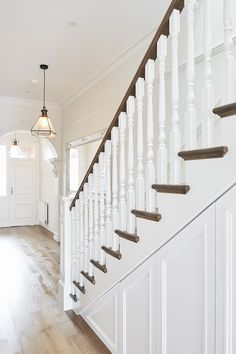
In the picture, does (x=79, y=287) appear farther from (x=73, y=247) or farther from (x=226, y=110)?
(x=226, y=110)

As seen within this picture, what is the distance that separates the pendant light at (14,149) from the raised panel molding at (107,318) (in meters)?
6.21

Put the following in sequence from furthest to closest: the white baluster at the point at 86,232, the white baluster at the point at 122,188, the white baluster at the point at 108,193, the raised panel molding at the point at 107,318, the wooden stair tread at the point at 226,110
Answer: the white baluster at the point at 86,232 → the white baluster at the point at 108,193 → the raised panel molding at the point at 107,318 → the white baluster at the point at 122,188 → the wooden stair tread at the point at 226,110

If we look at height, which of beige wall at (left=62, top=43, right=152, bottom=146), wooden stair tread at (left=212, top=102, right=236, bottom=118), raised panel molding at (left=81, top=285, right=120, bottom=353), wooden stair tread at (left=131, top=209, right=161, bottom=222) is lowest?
raised panel molding at (left=81, top=285, right=120, bottom=353)

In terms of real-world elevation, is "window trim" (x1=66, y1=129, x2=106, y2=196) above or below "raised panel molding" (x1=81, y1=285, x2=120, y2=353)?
above

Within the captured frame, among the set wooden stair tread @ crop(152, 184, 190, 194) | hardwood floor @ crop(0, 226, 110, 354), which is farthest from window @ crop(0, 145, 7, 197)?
wooden stair tread @ crop(152, 184, 190, 194)

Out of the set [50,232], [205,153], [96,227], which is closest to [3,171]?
[50,232]

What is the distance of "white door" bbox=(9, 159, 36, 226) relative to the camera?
8219mm

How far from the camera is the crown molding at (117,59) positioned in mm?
3252

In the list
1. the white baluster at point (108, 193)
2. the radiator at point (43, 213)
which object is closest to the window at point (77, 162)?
the radiator at point (43, 213)

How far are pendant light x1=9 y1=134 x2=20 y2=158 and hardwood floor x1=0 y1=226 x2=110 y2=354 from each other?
3.59 meters

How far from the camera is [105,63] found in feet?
13.4

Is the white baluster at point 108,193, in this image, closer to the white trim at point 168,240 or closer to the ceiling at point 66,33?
the white trim at point 168,240

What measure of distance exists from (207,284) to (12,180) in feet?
25.5

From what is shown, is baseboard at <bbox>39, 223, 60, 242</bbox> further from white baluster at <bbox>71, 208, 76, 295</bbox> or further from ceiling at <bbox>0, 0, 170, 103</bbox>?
ceiling at <bbox>0, 0, 170, 103</bbox>
